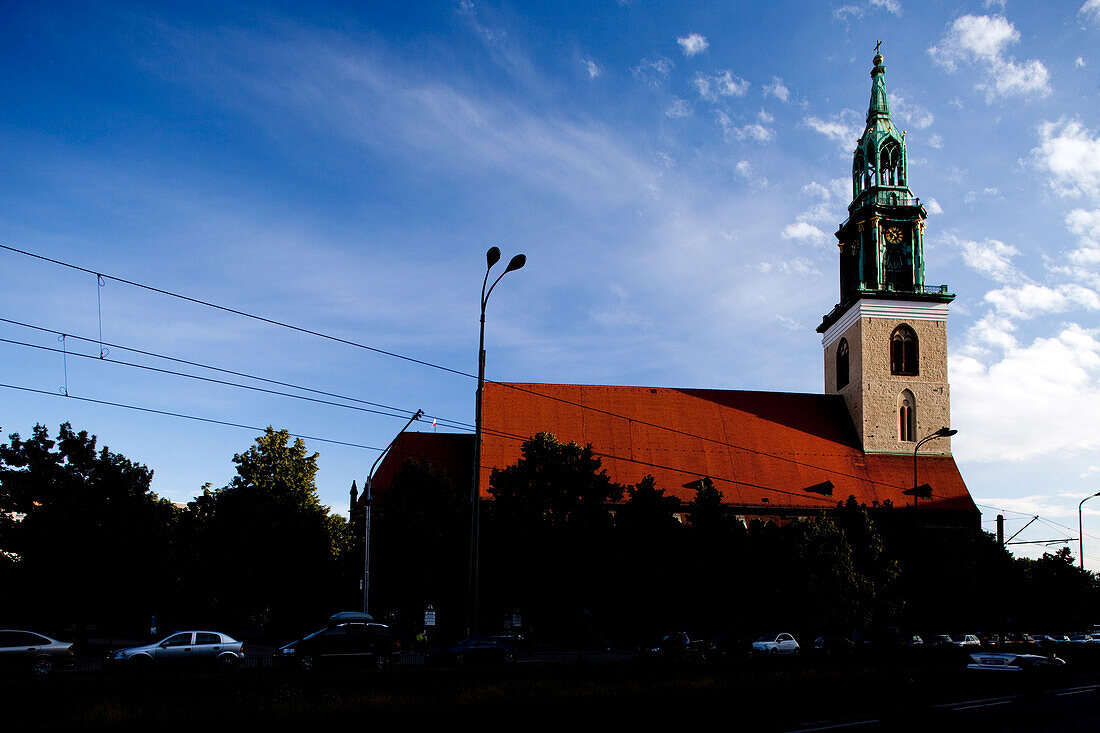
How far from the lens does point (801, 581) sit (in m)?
51.2

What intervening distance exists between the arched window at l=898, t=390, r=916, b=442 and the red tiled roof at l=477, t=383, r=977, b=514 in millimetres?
1761

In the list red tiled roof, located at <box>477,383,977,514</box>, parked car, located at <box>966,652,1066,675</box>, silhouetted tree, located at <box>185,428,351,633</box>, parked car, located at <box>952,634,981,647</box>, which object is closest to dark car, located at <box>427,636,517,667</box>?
parked car, located at <box>966,652,1066,675</box>

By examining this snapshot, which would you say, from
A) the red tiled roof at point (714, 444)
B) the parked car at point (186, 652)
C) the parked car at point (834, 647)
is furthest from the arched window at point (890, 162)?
the parked car at point (186, 652)

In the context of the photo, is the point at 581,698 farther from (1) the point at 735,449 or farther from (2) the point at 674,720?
(1) the point at 735,449

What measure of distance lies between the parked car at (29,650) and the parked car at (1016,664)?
2559 centimetres

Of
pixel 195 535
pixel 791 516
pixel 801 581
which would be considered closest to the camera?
pixel 195 535

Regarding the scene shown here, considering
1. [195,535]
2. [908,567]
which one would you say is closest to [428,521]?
[195,535]

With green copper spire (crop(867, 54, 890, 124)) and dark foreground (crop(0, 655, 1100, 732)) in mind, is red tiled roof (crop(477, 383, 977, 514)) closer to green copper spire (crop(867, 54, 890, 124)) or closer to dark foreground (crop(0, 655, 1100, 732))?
green copper spire (crop(867, 54, 890, 124))

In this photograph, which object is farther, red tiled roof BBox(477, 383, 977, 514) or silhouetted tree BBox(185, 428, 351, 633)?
red tiled roof BBox(477, 383, 977, 514)

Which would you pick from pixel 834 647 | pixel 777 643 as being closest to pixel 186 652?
pixel 834 647

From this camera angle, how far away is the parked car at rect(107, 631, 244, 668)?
26.8 meters

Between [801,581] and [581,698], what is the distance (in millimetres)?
36930

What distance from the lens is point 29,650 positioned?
86.9 ft

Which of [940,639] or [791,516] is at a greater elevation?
[791,516]
